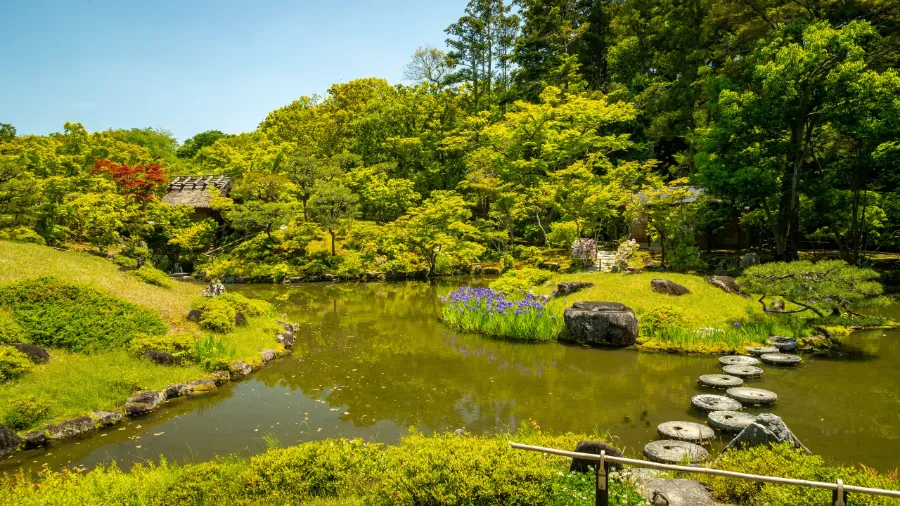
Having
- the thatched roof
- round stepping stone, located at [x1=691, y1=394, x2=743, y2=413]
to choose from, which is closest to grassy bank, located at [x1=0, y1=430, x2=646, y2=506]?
round stepping stone, located at [x1=691, y1=394, x2=743, y2=413]

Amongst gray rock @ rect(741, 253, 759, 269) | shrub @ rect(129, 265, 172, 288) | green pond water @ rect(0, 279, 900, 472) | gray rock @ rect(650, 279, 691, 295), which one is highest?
shrub @ rect(129, 265, 172, 288)

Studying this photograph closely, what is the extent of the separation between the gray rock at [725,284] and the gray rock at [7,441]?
16157 mm

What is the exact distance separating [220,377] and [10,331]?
151 inches

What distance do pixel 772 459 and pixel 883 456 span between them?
2766mm

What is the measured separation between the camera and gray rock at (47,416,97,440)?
24.6 feet

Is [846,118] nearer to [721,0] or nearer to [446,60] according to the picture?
[721,0]

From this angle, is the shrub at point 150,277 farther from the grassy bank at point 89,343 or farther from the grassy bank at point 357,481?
the grassy bank at point 357,481

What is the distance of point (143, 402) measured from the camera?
8.67 meters

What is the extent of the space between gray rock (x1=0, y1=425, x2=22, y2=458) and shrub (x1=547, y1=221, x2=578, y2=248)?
20752 mm

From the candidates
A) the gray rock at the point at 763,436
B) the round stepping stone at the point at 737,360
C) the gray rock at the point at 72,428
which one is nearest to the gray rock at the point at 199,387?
the gray rock at the point at 72,428

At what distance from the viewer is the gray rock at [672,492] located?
15.5 feet

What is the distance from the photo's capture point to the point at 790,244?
60.3 feet

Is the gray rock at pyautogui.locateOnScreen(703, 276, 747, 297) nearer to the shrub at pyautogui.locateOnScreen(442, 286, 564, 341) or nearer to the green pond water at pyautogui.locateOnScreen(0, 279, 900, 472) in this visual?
the green pond water at pyautogui.locateOnScreen(0, 279, 900, 472)

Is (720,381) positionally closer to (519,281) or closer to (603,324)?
(603,324)
